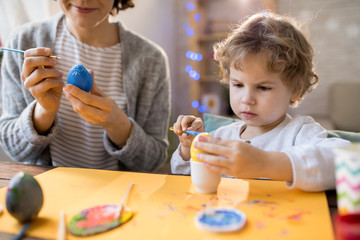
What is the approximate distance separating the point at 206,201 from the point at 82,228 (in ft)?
0.81

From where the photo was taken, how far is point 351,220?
1.47 ft

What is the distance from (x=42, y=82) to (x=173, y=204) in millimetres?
605

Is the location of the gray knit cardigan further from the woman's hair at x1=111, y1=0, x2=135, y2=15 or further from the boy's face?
the boy's face

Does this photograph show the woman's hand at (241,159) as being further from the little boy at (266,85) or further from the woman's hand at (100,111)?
the woman's hand at (100,111)

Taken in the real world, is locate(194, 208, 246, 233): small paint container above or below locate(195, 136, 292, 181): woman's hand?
below

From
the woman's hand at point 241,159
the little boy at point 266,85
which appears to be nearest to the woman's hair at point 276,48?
the little boy at point 266,85

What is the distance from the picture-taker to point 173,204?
65 cm

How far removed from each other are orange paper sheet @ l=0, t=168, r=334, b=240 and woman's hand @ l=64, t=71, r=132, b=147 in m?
0.21

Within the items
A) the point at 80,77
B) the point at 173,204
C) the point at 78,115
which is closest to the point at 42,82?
the point at 80,77

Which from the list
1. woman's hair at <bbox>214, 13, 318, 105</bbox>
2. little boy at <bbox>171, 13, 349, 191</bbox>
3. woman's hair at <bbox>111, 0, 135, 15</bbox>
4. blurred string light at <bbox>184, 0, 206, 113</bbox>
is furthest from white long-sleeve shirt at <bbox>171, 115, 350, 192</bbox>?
blurred string light at <bbox>184, 0, 206, 113</bbox>

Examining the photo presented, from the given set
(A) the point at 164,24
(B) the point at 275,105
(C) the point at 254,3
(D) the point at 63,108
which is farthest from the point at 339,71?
(D) the point at 63,108

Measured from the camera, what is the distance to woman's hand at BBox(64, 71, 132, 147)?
0.95 meters

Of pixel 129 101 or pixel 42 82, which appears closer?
pixel 42 82

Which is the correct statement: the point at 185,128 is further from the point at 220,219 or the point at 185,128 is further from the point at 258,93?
the point at 220,219
